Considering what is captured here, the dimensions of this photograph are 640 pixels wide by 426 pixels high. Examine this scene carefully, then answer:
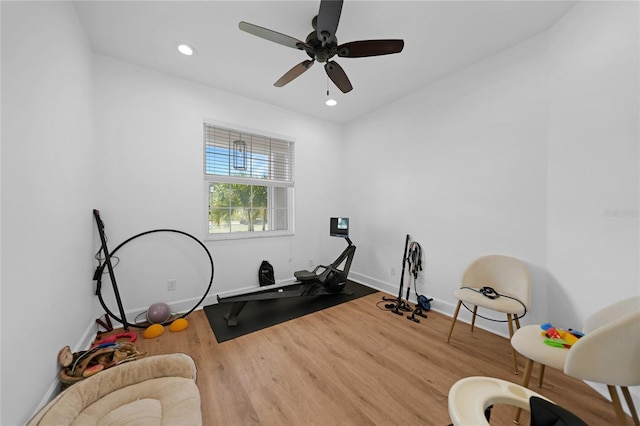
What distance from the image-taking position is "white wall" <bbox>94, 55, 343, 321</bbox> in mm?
2496

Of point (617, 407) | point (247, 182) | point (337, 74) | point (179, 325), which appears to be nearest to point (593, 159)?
point (617, 407)

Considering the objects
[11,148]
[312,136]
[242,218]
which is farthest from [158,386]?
[312,136]

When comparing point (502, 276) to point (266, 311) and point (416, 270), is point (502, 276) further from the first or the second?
point (266, 311)

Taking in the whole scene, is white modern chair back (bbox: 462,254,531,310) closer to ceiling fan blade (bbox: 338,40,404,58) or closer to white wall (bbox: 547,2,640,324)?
white wall (bbox: 547,2,640,324)

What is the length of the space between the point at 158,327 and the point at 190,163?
6.36 feet

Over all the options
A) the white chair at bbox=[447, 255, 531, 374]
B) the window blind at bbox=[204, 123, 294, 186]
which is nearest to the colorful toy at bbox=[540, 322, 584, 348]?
the white chair at bbox=[447, 255, 531, 374]

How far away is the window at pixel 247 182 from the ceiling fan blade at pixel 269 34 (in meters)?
1.74

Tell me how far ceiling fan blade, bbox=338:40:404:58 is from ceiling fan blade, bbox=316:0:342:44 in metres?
0.15

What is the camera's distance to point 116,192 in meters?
2.52

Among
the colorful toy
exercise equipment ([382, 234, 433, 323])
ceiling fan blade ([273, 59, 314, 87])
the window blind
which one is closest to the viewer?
the colorful toy

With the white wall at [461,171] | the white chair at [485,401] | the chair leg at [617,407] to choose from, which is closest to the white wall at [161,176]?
the white wall at [461,171]

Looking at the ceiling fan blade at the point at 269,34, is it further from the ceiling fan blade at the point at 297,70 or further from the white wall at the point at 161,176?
the white wall at the point at 161,176

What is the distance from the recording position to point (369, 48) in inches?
72.9

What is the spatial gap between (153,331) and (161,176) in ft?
5.71
